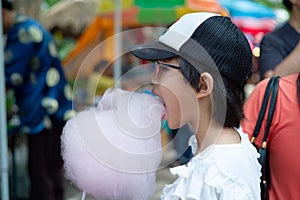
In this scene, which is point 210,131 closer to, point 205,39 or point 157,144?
point 157,144

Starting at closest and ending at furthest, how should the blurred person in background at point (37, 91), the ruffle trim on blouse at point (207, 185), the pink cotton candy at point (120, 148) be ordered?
the ruffle trim on blouse at point (207, 185), the pink cotton candy at point (120, 148), the blurred person in background at point (37, 91)

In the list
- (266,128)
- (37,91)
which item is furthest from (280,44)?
(37,91)

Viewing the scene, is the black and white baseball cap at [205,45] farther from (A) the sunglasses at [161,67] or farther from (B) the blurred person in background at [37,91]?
(B) the blurred person in background at [37,91]

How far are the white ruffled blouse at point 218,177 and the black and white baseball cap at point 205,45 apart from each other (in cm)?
22

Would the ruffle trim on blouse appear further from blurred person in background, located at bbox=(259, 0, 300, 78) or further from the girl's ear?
blurred person in background, located at bbox=(259, 0, 300, 78)

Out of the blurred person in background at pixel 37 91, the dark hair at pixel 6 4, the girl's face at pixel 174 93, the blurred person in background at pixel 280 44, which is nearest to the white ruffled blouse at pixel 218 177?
the girl's face at pixel 174 93

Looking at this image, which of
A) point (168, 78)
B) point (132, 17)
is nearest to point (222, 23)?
point (168, 78)

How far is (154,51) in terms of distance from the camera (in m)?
1.43

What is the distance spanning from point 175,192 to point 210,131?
0.21 metres

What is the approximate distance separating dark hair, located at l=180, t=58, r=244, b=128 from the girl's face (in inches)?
0.8

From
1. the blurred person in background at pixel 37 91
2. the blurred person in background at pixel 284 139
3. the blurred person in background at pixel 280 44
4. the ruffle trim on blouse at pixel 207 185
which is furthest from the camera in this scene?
the blurred person in background at pixel 37 91

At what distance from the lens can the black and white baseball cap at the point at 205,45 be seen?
140 centimetres

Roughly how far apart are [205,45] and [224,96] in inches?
6.1

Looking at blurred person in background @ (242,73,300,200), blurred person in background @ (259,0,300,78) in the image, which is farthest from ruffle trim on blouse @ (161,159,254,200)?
blurred person in background @ (259,0,300,78)
